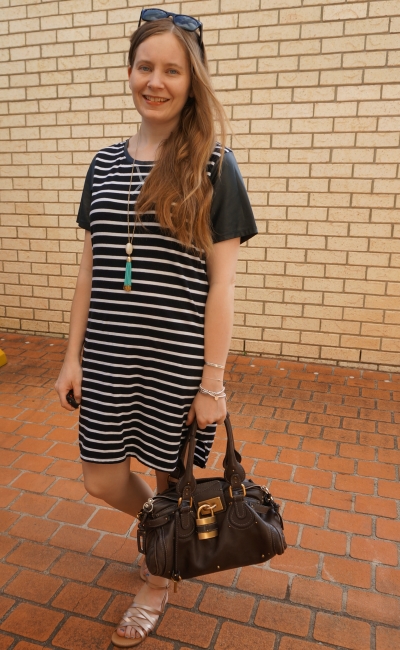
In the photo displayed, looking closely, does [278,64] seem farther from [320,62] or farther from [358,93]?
[358,93]

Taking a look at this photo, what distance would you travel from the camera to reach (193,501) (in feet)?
5.58

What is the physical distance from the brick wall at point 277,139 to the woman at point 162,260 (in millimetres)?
2863

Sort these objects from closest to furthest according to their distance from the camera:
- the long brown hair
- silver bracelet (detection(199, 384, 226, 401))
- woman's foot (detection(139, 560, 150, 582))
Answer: the long brown hair → silver bracelet (detection(199, 384, 226, 401)) → woman's foot (detection(139, 560, 150, 582))

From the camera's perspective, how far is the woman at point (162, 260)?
1.65m

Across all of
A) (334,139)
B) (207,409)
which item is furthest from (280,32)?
(207,409)

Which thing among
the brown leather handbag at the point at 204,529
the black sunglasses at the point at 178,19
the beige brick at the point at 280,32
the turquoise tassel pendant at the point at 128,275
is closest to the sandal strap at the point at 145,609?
the brown leather handbag at the point at 204,529

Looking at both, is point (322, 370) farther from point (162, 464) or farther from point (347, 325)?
point (162, 464)

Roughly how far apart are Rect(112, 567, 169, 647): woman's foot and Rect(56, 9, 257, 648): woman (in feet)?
1.96

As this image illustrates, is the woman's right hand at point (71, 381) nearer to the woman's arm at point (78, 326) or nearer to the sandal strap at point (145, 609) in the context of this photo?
the woman's arm at point (78, 326)

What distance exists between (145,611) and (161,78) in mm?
1846

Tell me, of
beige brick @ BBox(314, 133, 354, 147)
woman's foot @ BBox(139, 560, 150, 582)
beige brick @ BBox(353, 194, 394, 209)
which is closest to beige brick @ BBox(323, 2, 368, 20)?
beige brick @ BBox(314, 133, 354, 147)

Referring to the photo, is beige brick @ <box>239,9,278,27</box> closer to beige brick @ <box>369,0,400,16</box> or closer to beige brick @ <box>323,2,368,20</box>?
beige brick @ <box>323,2,368,20</box>

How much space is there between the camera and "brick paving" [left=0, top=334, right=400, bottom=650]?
2027 millimetres

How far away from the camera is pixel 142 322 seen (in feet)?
5.60
